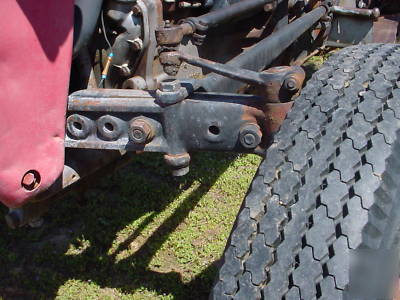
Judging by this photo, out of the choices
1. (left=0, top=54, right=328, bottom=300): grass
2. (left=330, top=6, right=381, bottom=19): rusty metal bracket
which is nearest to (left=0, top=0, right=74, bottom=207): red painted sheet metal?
(left=0, top=54, right=328, bottom=300): grass

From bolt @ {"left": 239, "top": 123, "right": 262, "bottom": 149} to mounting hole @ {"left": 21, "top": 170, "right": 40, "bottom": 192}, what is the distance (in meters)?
0.61

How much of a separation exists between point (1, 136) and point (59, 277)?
1.44 meters

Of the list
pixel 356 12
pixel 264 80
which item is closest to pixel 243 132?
pixel 264 80

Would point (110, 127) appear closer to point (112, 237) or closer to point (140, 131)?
point (140, 131)

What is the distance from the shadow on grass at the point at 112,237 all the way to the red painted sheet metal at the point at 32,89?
1.17m

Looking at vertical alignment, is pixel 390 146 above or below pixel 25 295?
above

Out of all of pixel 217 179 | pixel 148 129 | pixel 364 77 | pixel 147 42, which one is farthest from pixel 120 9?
pixel 217 179

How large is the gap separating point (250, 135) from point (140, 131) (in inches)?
12.9

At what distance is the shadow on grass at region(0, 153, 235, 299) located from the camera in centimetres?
281

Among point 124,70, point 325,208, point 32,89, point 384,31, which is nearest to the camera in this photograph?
point 325,208

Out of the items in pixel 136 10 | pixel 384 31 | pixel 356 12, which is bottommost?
pixel 384 31

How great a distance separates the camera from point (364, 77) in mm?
1752

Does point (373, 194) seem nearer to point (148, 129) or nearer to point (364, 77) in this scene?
point (364, 77)

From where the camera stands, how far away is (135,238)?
10.4 ft
